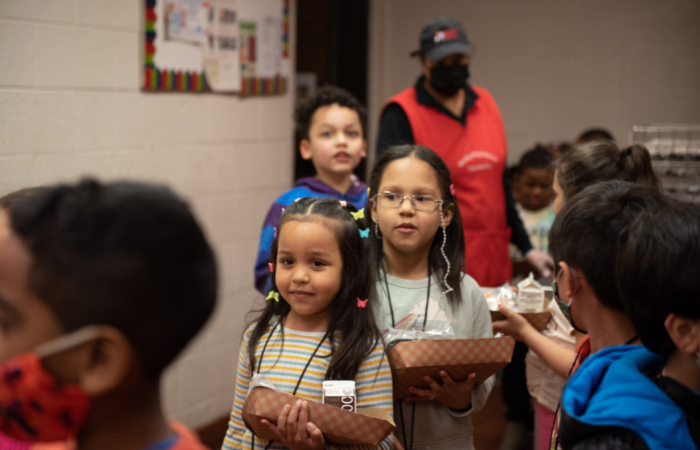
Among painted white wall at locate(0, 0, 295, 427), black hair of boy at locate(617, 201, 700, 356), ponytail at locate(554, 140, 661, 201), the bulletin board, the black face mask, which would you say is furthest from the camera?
the bulletin board

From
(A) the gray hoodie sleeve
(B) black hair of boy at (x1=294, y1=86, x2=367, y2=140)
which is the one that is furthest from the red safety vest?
(A) the gray hoodie sleeve

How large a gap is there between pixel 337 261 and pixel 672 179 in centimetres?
218

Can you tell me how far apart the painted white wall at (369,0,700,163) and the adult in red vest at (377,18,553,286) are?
6.96 feet

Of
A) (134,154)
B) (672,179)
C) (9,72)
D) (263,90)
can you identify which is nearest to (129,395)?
(9,72)

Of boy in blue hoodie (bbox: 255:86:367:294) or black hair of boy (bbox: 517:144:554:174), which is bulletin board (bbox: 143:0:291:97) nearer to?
boy in blue hoodie (bbox: 255:86:367:294)

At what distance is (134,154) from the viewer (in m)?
2.54

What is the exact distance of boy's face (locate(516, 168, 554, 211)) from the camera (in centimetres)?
348

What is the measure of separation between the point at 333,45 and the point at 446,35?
81.9 inches

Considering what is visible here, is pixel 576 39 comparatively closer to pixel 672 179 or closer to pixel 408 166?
pixel 672 179

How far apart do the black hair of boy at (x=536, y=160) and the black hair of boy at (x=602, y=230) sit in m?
2.48

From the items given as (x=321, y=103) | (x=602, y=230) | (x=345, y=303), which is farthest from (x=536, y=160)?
(x=602, y=230)

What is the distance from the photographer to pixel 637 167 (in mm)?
1822

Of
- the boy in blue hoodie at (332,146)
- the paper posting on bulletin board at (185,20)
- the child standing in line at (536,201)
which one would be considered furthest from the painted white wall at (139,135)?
the child standing in line at (536,201)

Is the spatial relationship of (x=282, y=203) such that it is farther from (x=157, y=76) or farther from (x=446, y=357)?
(x=157, y=76)
